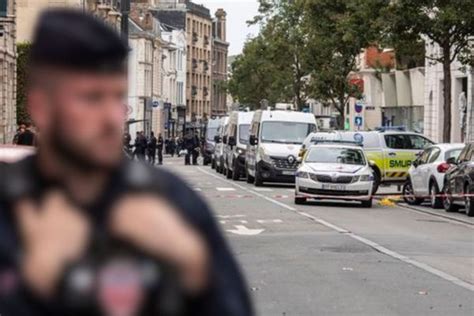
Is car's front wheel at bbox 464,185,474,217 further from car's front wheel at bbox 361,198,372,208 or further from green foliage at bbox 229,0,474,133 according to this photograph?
green foliage at bbox 229,0,474,133

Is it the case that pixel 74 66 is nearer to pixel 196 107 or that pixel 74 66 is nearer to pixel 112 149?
pixel 112 149

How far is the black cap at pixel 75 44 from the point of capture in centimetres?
281

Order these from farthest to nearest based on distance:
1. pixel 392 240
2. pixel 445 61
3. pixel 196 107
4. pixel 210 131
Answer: pixel 196 107, pixel 210 131, pixel 445 61, pixel 392 240

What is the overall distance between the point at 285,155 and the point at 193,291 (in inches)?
1537

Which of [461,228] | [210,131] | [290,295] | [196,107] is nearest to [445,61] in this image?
[461,228]

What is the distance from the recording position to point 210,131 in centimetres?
7581

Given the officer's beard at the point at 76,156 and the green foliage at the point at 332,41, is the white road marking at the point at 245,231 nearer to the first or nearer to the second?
the green foliage at the point at 332,41

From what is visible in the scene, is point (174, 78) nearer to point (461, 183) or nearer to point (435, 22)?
point (435, 22)

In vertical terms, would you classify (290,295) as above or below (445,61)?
below

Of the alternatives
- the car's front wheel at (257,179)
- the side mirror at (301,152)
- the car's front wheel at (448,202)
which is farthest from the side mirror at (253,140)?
the car's front wheel at (448,202)

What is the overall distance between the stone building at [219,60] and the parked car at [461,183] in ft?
414

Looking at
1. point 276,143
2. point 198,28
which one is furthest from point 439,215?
point 198,28

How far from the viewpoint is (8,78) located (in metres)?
51.3

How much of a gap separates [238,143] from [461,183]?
70.0 ft
